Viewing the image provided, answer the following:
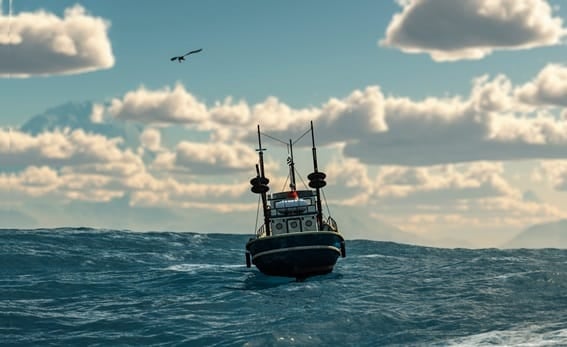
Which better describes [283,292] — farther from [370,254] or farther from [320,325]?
[370,254]

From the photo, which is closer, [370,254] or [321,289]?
[321,289]

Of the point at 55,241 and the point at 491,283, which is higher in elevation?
the point at 55,241

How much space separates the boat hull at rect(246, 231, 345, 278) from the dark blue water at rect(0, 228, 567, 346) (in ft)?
4.58

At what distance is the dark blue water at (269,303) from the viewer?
40.6 m

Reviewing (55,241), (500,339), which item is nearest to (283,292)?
(500,339)

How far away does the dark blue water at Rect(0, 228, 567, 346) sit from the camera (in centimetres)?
4059

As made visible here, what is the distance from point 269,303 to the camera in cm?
5219

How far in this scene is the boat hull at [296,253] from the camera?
59625 mm

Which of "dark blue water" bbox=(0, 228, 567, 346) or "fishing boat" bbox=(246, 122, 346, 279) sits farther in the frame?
"fishing boat" bbox=(246, 122, 346, 279)

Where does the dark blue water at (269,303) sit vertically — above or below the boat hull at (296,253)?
below

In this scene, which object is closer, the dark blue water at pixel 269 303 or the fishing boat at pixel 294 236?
the dark blue water at pixel 269 303

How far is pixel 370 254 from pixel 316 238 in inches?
1794

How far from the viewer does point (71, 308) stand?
52.4 metres

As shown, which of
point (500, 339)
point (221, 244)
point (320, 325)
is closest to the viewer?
point (500, 339)
